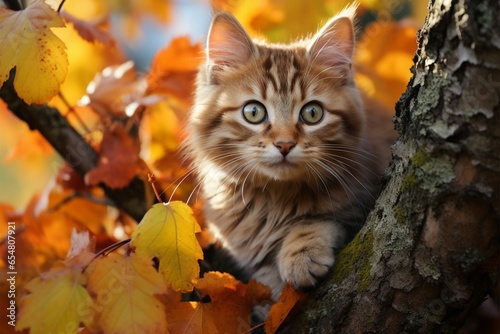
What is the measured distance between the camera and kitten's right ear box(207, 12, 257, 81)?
1.89m

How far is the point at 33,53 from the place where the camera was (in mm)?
1350

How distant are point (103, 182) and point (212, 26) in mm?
700

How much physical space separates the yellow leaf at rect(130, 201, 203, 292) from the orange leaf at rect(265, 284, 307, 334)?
25 cm

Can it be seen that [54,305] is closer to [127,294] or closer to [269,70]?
[127,294]

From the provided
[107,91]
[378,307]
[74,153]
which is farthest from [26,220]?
[378,307]

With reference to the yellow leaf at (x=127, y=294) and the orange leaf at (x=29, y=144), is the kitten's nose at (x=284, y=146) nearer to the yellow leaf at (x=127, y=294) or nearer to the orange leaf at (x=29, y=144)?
the yellow leaf at (x=127, y=294)

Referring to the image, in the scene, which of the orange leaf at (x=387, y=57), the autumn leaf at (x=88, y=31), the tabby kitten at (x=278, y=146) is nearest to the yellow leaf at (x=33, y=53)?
the autumn leaf at (x=88, y=31)

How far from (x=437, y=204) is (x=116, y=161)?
117 centimetres

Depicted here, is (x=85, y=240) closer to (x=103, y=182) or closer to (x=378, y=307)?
(x=103, y=182)

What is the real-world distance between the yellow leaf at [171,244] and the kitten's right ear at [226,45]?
78 cm

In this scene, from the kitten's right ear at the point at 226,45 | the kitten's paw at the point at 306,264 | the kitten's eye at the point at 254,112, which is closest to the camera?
the kitten's paw at the point at 306,264

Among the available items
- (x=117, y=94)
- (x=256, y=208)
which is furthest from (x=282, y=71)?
(x=117, y=94)

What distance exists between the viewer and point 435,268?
125cm

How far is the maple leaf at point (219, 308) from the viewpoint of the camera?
1400 mm
